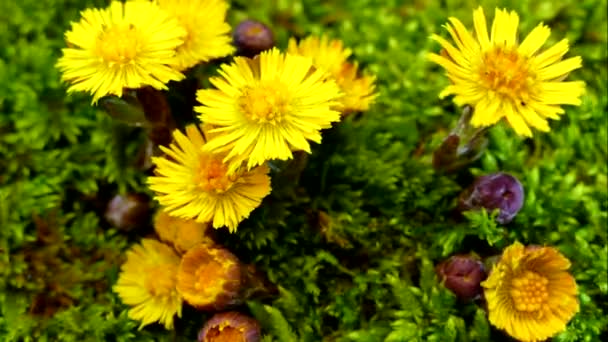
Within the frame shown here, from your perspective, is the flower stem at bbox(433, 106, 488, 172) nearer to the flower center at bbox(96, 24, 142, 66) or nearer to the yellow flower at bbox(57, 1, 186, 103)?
the yellow flower at bbox(57, 1, 186, 103)

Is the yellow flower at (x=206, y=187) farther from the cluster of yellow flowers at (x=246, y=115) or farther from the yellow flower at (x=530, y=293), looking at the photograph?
the yellow flower at (x=530, y=293)

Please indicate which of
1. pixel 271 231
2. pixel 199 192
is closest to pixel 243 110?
pixel 199 192

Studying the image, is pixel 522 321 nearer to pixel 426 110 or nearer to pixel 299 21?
pixel 426 110

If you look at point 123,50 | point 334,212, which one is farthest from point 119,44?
point 334,212

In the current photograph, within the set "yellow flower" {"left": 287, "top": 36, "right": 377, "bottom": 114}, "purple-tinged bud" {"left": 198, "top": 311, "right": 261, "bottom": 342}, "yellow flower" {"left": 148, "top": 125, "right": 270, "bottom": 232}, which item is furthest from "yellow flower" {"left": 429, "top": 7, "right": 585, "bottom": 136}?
"purple-tinged bud" {"left": 198, "top": 311, "right": 261, "bottom": 342}

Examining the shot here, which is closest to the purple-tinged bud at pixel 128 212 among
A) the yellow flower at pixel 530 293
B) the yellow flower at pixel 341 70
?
the yellow flower at pixel 341 70
